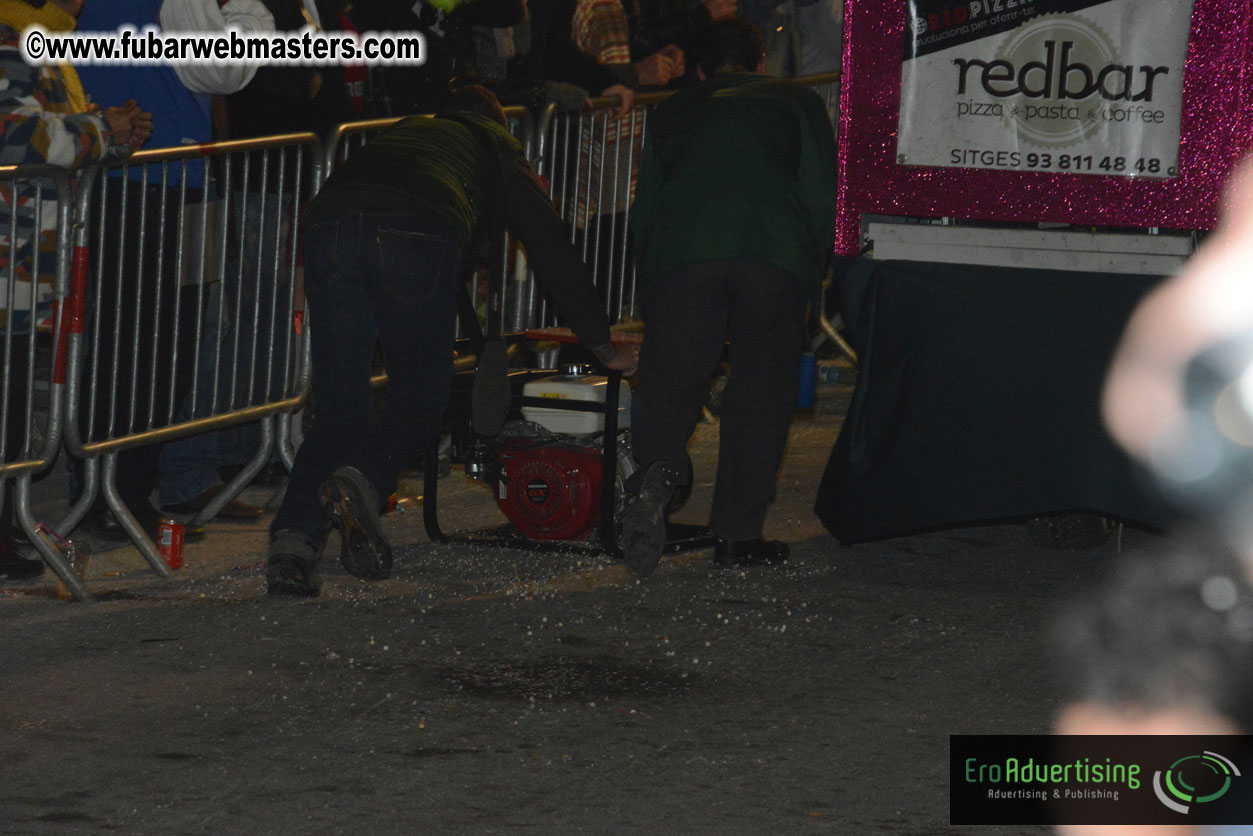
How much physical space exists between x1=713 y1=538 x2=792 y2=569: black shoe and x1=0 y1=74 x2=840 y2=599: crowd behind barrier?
43.5 inches

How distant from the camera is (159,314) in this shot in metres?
5.95

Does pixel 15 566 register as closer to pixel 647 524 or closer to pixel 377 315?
pixel 377 315

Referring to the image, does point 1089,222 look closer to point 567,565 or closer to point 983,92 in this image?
point 983,92

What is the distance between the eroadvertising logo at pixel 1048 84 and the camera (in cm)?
534

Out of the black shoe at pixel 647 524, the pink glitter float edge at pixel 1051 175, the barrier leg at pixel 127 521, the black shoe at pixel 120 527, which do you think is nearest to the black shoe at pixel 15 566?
the barrier leg at pixel 127 521

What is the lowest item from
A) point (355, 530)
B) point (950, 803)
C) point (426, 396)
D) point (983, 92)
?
point (950, 803)

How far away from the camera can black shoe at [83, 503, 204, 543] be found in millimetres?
6094

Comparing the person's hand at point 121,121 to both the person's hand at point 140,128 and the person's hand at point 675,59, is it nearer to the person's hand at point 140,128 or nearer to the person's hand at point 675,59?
the person's hand at point 140,128

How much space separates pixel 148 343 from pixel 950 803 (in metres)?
3.45

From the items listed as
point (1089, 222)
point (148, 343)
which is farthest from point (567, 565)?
point (1089, 222)

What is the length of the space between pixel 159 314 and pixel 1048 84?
10.2ft

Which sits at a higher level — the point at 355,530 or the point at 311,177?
the point at 311,177

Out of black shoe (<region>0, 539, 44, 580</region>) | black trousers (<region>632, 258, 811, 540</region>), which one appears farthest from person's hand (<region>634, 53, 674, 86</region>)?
black shoe (<region>0, 539, 44, 580</region>)

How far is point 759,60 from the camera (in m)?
6.04
